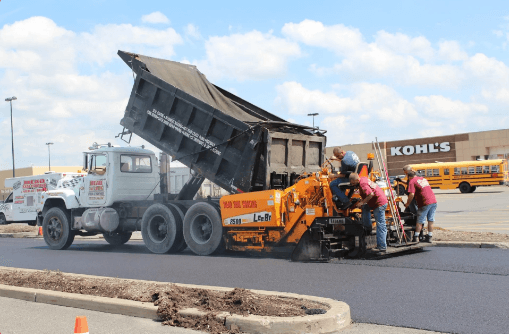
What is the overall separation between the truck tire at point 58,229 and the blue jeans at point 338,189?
7725 mm

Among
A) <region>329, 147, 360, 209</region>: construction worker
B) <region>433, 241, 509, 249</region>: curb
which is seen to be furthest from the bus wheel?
<region>329, 147, 360, 209</region>: construction worker

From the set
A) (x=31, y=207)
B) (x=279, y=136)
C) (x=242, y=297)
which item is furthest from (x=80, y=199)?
(x=31, y=207)

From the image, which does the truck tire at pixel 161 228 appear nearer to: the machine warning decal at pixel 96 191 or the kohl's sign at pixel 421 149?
the machine warning decal at pixel 96 191

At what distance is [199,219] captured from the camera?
12.2 metres

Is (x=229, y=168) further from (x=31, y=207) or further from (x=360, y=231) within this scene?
(x=31, y=207)

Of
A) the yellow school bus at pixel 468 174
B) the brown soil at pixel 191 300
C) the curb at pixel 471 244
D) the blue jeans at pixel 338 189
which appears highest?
the yellow school bus at pixel 468 174

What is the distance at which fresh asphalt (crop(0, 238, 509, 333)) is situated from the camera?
5777 millimetres

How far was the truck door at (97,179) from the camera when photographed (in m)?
14.2

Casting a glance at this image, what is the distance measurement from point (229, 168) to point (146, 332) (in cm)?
641

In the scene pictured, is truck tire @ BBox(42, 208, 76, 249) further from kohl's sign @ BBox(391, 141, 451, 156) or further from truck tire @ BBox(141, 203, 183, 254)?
kohl's sign @ BBox(391, 141, 451, 156)

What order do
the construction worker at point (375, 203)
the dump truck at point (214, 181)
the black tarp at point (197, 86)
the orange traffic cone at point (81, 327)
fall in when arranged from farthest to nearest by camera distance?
the black tarp at point (197, 86), the dump truck at point (214, 181), the construction worker at point (375, 203), the orange traffic cone at point (81, 327)

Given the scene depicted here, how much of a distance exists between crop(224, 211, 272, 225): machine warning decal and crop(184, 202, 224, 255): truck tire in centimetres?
30

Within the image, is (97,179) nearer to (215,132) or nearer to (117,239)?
(117,239)

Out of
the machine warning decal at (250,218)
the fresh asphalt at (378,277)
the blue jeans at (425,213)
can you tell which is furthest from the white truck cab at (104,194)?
the blue jeans at (425,213)
